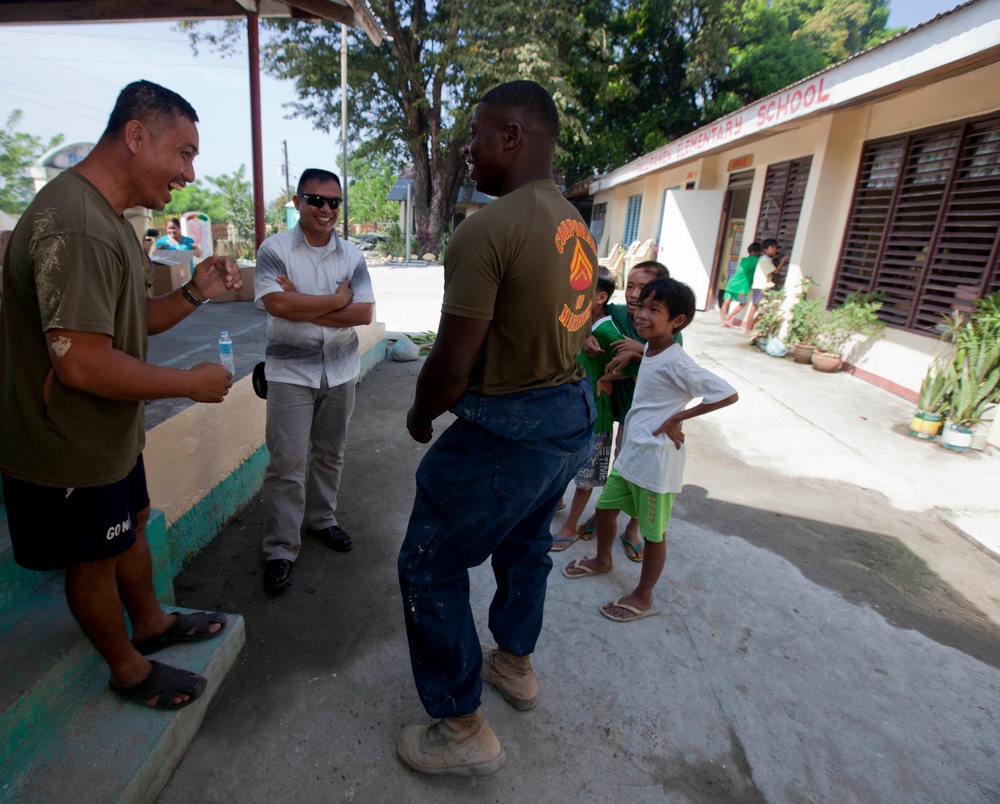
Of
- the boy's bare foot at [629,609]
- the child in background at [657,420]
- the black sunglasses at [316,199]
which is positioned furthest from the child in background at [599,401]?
the black sunglasses at [316,199]

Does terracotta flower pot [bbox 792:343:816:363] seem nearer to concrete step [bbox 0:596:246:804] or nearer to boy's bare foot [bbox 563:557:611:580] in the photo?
boy's bare foot [bbox 563:557:611:580]

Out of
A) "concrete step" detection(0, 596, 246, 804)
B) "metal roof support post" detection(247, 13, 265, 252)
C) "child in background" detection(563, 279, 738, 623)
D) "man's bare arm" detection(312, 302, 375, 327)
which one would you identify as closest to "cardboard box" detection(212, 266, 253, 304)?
"metal roof support post" detection(247, 13, 265, 252)

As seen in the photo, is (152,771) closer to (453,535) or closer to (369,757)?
(369,757)

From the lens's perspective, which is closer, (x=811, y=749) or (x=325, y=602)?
(x=811, y=749)

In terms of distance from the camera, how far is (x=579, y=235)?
167cm

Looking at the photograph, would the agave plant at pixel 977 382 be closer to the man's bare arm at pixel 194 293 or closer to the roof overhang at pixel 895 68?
the roof overhang at pixel 895 68

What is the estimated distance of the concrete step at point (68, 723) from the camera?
1.50m

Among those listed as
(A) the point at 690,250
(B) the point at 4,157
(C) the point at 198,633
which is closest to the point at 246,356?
(C) the point at 198,633

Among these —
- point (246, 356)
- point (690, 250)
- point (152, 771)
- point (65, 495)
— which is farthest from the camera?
point (690, 250)

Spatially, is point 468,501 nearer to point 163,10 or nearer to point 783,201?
point 163,10

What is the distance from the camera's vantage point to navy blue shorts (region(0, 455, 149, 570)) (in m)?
1.51

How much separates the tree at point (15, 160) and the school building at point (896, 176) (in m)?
22.0

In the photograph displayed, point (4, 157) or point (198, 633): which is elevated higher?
point (4, 157)

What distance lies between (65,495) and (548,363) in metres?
1.30
